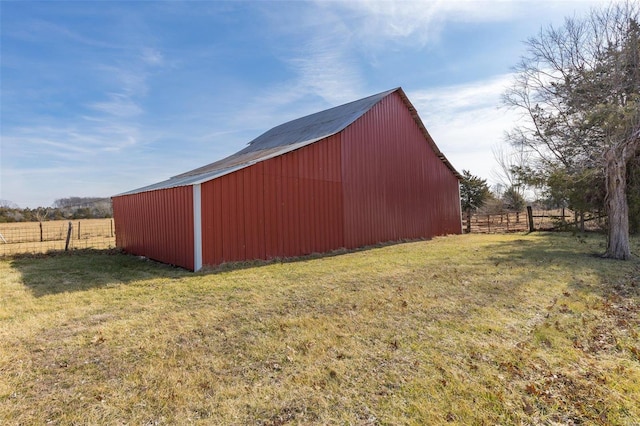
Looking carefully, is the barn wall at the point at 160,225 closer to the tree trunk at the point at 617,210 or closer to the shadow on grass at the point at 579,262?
the shadow on grass at the point at 579,262

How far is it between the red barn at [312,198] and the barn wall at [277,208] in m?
0.03

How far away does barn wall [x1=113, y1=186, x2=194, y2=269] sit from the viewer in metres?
8.62

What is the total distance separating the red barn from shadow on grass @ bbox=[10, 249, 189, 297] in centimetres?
66

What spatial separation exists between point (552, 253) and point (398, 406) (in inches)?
390

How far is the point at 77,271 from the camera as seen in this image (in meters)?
8.48

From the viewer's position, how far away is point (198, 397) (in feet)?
9.14

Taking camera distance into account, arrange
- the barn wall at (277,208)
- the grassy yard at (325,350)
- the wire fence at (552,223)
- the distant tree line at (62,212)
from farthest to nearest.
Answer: the distant tree line at (62,212) < the wire fence at (552,223) < the barn wall at (277,208) < the grassy yard at (325,350)

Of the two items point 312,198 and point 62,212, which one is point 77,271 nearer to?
point 312,198

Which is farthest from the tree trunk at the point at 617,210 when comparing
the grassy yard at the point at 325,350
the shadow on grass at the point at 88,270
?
the shadow on grass at the point at 88,270

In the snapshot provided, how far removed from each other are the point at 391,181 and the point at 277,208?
19.6 feet

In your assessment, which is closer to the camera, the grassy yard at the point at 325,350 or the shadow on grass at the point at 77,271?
the grassy yard at the point at 325,350

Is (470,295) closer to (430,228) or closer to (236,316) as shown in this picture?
(236,316)

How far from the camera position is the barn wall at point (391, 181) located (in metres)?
12.4

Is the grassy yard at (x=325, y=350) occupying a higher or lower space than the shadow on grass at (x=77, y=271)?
lower
